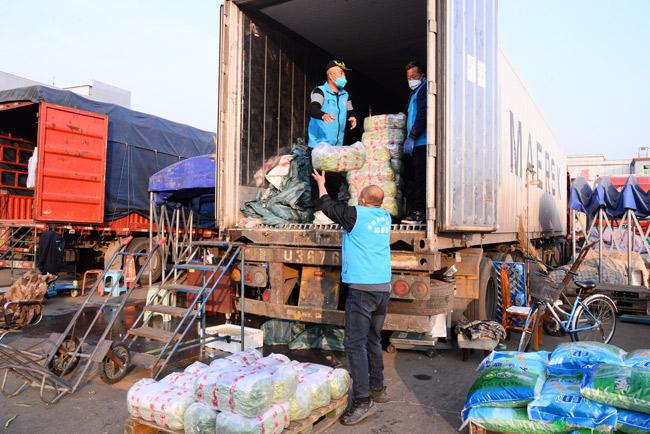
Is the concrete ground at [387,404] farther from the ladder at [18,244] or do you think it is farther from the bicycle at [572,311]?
the ladder at [18,244]

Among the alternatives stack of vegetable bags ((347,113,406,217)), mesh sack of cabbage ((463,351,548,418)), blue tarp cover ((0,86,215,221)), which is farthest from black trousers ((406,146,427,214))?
blue tarp cover ((0,86,215,221))

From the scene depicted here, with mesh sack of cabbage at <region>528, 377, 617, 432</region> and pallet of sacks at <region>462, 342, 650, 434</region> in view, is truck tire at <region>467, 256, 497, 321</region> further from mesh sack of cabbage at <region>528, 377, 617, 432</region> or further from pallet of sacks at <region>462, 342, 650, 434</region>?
mesh sack of cabbage at <region>528, 377, 617, 432</region>

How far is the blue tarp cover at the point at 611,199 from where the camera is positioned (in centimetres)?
982

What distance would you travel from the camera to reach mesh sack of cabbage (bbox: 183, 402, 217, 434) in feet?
9.25

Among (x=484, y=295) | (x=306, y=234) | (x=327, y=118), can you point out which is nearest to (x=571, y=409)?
(x=484, y=295)

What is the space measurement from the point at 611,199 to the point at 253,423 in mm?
9893

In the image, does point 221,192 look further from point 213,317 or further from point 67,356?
point 213,317

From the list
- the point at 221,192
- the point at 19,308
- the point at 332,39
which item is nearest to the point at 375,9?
the point at 332,39

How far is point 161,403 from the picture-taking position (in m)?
2.95

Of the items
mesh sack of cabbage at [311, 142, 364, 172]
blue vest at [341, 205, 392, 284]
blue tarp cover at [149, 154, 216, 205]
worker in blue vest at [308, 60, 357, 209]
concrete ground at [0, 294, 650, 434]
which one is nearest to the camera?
concrete ground at [0, 294, 650, 434]

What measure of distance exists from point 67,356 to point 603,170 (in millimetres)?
36459

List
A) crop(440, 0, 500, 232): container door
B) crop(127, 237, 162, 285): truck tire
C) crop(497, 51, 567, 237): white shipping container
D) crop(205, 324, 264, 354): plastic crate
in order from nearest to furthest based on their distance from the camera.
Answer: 1. crop(440, 0, 500, 232): container door
2. crop(205, 324, 264, 354): plastic crate
3. crop(497, 51, 567, 237): white shipping container
4. crop(127, 237, 162, 285): truck tire

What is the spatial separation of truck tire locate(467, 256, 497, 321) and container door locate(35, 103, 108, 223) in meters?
8.03

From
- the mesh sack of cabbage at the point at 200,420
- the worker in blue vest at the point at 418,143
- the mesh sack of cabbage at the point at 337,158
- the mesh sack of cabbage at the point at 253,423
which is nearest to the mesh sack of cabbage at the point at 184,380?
the mesh sack of cabbage at the point at 200,420
